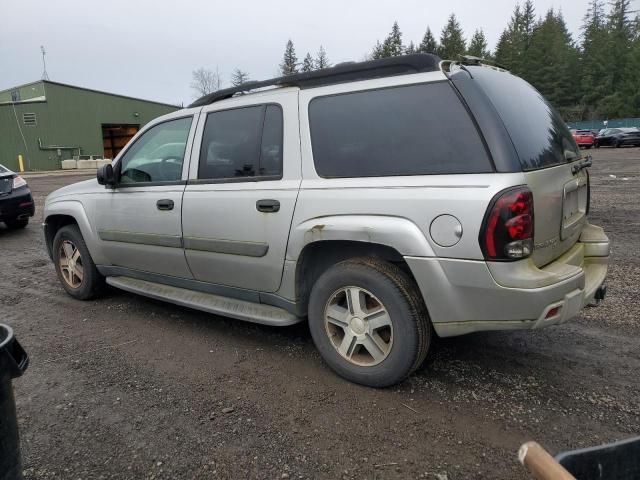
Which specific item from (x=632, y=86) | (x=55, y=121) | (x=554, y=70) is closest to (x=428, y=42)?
(x=554, y=70)

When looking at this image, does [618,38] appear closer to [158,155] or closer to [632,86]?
[632,86]

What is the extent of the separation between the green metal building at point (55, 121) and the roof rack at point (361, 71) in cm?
3630

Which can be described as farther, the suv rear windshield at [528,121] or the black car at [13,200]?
the black car at [13,200]

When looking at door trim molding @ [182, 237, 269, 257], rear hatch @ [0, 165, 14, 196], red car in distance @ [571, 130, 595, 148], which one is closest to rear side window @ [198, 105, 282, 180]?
door trim molding @ [182, 237, 269, 257]

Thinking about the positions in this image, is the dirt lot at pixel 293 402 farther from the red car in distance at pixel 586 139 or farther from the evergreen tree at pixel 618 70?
the evergreen tree at pixel 618 70

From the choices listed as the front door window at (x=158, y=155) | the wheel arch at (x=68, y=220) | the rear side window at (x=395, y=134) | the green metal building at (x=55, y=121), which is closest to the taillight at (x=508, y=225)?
the rear side window at (x=395, y=134)

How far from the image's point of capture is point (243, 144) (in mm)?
3541

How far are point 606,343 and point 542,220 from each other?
153 cm

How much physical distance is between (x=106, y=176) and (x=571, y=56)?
259 feet

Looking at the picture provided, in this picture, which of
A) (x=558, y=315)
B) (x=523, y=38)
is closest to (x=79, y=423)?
(x=558, y=315)

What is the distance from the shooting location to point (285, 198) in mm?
3189

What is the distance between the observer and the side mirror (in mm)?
4320

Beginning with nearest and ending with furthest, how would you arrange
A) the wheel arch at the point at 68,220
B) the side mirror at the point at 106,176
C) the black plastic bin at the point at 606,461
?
the black plastic bin at the point at 606,461
the side mirror at the point at 106,176
the wheel arch at the point at 68,220

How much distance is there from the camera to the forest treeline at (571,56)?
61.5 metres
